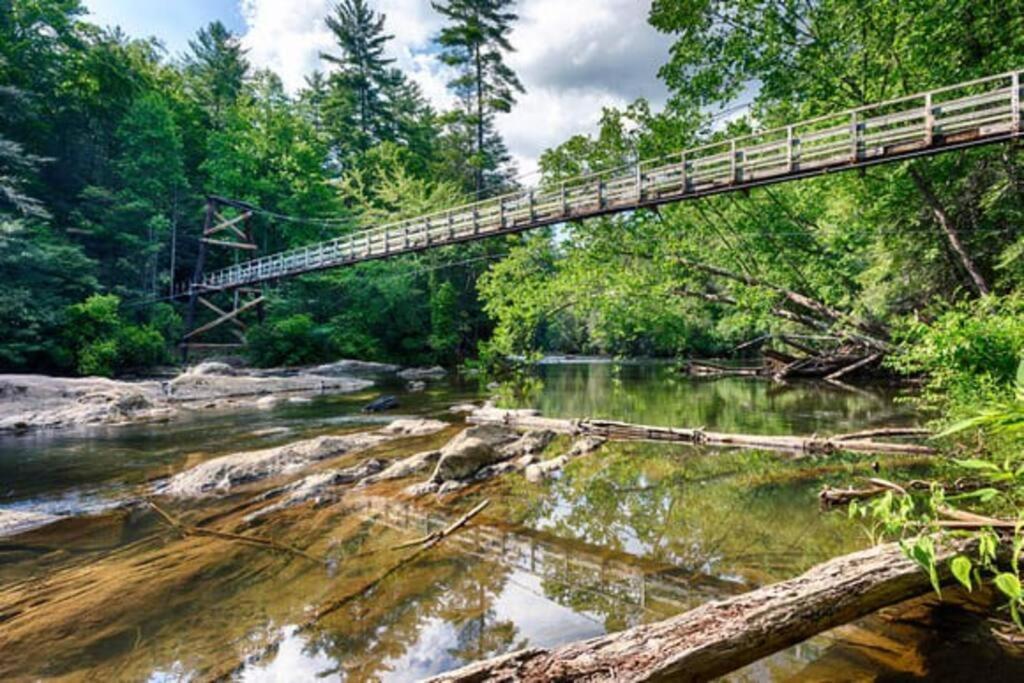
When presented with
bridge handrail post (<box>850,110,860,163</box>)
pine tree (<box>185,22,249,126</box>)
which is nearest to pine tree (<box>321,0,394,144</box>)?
pine tree (<box>185,22,249,126</box>)

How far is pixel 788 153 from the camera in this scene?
823cm

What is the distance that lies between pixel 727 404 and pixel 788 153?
5710 millimetres

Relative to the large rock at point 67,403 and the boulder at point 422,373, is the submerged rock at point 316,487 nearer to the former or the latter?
the large rock at point 67,403

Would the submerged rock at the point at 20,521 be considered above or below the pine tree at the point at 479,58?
below

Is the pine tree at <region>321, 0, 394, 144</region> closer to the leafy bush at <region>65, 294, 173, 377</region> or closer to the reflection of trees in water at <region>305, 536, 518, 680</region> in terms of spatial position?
the leafy bush at <region>65, 294, 173, 377</region>

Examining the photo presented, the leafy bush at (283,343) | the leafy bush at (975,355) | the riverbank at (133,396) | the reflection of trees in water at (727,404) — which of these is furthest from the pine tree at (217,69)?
the leafy bush at (975,355)

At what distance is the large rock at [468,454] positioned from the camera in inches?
221

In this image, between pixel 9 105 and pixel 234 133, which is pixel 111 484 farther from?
pixel 234 133

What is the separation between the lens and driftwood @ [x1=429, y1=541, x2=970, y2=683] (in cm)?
173

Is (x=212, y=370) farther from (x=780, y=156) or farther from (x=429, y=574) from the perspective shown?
(x=780, y=156)

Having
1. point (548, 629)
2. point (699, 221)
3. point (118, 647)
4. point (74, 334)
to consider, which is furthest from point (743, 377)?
point (74, 334)

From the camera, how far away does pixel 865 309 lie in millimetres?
11672

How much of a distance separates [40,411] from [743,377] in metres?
21.2

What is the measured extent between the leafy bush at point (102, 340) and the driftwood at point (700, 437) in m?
14.6
